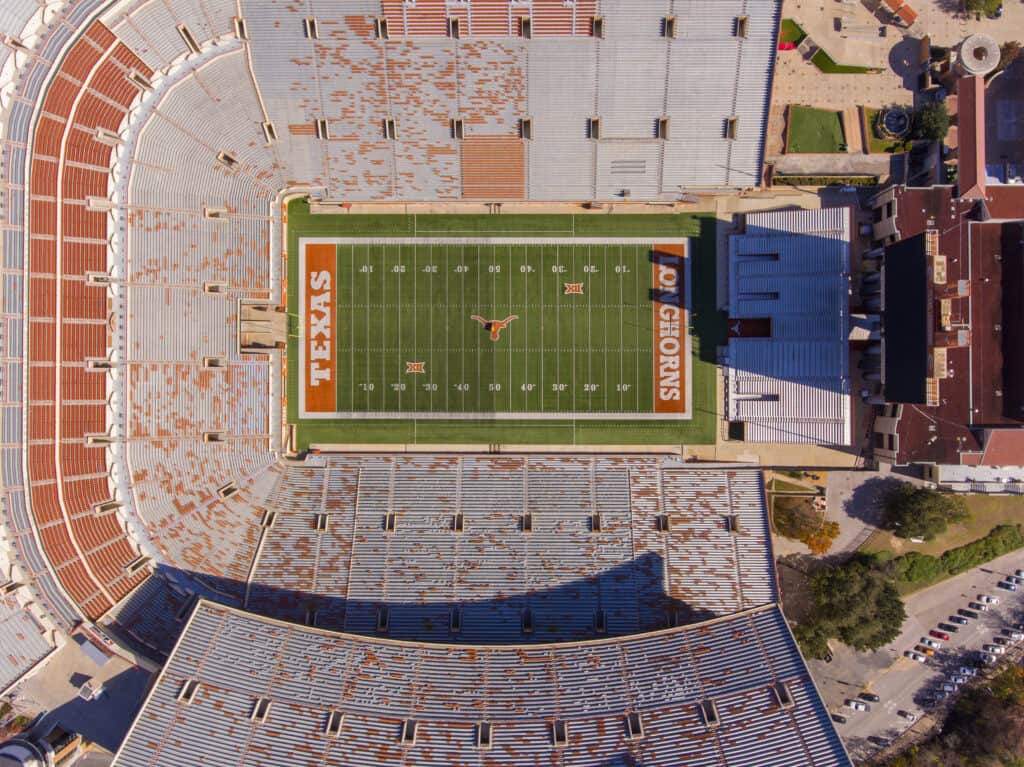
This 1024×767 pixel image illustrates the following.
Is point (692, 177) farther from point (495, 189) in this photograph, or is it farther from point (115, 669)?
point (115, 669)

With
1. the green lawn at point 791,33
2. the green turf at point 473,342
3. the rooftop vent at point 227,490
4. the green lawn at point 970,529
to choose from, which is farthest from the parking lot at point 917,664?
the rooftop vent at point 227,490

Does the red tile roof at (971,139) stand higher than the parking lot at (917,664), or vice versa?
the red tile roof at (971,139)

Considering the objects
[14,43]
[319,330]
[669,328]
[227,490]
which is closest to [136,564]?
[227,490]

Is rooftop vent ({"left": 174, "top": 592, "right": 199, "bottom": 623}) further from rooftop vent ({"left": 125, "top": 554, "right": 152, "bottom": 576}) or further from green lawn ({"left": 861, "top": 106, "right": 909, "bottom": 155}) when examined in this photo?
green lawn ({"left": 861, "top": 106, "right": 909, "bottom": 155})

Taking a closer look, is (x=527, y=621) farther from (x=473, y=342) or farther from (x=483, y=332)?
(x=483, y=332)

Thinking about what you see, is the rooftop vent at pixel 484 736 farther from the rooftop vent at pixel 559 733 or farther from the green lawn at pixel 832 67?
the green lawn at pixel 832 67

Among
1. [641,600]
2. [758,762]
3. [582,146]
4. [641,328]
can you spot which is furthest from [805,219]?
[758,762]

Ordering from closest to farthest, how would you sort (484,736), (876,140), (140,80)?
(484,736) < (140,80) < (876,140)

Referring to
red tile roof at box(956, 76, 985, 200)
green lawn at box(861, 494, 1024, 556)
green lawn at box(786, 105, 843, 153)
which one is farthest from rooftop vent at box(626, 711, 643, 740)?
green lawn at box(786, 105, 843, 153)
